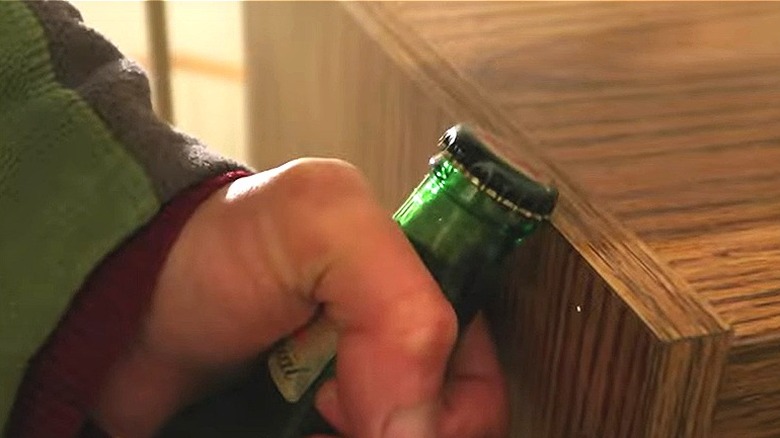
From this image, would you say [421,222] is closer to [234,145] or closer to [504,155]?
[504,155]

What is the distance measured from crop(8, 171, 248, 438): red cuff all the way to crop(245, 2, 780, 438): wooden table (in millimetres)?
99

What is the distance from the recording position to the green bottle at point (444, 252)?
14.1 inches

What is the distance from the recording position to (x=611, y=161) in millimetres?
409

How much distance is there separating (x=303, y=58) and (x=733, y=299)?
31cm

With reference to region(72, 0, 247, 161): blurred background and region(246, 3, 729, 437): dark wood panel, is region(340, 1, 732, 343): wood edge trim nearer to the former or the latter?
region(246, 3, 729, 437): dark wood panel

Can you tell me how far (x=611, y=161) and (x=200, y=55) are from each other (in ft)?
2.20

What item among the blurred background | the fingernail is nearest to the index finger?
the fingernail

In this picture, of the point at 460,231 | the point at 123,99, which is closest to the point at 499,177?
the point at 460,231

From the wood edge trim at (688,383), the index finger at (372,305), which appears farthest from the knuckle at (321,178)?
the wood edge trim at (688,383)

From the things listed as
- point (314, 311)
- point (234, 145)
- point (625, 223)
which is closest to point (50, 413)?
point (314, 311)

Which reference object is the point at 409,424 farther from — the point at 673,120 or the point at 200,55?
the point at 200,55

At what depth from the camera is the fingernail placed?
1.19ft

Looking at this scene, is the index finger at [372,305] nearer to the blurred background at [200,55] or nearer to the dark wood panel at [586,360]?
the dark wood panel at [586,360]

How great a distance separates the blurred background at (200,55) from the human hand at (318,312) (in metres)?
0.56
